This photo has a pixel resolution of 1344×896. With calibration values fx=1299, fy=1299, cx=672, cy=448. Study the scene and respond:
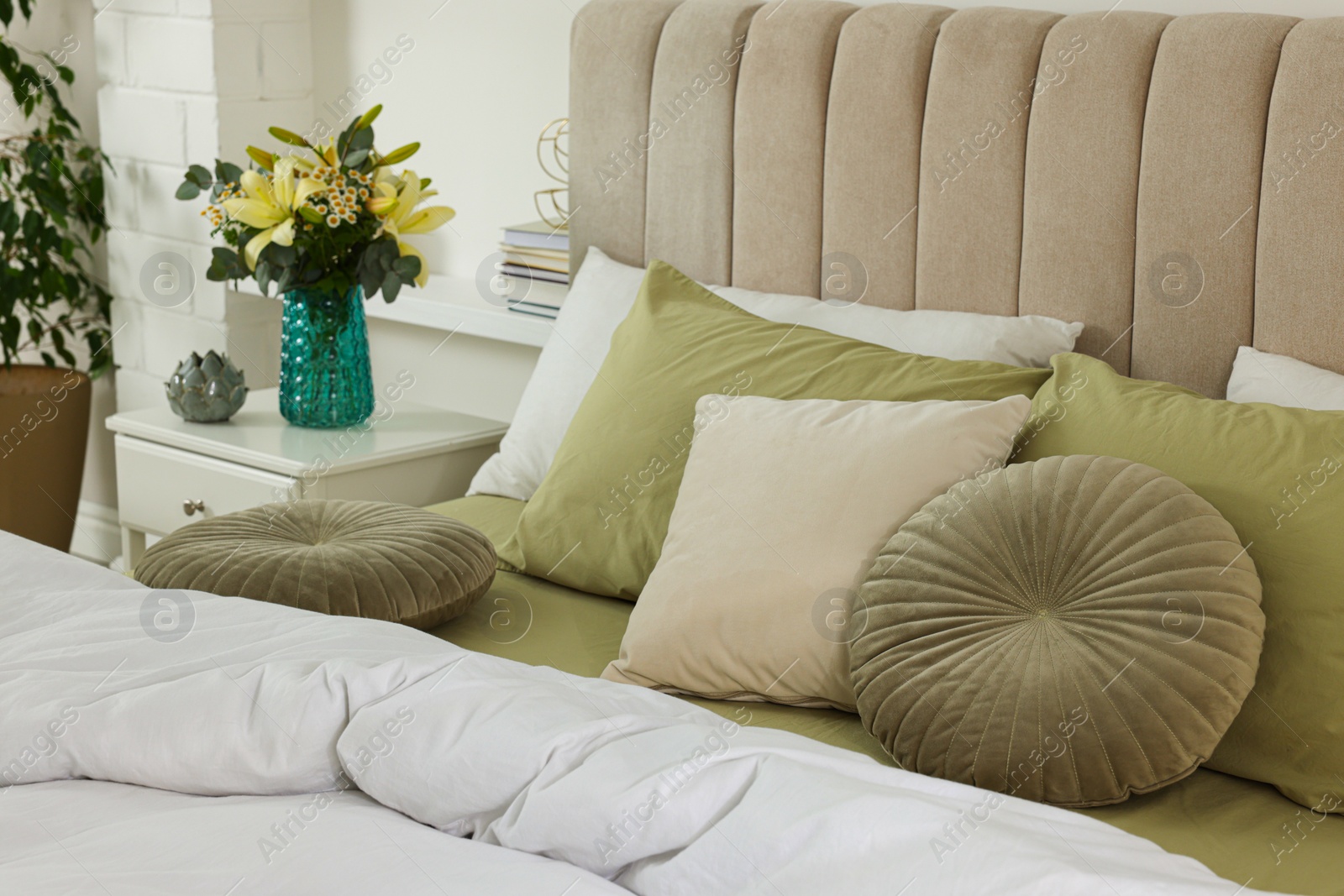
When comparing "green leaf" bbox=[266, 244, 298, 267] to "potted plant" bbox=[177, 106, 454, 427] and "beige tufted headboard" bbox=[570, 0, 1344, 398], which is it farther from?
"beige tufted headboard" bbox=[570, 0, 1344, 398]

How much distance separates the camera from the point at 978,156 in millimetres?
1849

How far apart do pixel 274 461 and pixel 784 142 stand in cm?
101

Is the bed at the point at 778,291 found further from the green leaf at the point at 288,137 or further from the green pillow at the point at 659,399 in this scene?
the green leaf at the point at 288,137

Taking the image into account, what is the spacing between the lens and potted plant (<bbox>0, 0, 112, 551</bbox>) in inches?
111

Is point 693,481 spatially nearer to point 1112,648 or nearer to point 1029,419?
point 1029,419

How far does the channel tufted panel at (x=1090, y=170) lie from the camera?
5.64 feet

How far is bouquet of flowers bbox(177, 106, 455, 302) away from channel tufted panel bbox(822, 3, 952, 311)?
728mm

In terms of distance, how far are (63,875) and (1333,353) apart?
148 centimetres

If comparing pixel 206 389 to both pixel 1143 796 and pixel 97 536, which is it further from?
pixel 1143 796

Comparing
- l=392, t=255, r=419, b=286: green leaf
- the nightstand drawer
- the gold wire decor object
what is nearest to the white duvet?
the nightstand drawer

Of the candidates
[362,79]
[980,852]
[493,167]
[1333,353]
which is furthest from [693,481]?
[362,79]

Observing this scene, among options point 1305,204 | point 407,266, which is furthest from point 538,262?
point 1305,204

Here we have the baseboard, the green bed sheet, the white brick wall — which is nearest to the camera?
the green bed sheet

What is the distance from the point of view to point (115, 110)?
2852 millimetres
